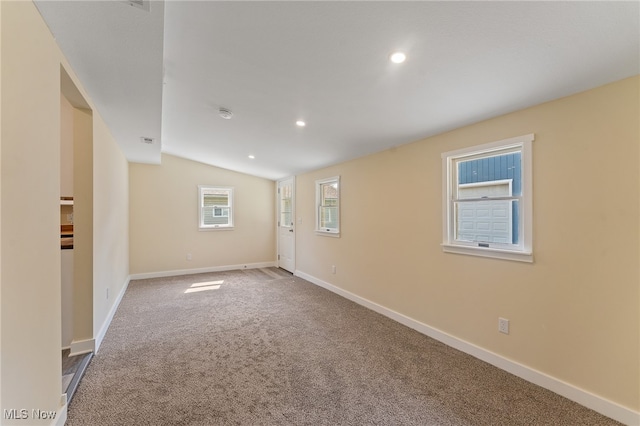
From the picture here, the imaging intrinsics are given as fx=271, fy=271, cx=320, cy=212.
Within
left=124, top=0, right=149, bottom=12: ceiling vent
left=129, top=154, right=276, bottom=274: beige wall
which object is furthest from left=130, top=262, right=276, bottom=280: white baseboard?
left=124, top=0, right=149, bottom=12: ceiling vent

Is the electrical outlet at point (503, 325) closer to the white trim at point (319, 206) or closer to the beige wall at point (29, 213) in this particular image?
the white trim at point (319, 206)

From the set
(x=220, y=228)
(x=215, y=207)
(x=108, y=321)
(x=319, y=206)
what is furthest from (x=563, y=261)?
(x=215, y=207)

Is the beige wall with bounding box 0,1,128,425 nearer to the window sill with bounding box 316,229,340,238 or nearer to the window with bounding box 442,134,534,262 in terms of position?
the window with bounding box 442,134,534,262

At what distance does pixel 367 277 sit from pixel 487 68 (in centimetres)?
288

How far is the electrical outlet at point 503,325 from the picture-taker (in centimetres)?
233

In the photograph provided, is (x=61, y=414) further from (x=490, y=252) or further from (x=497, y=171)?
(x=497, y=171)

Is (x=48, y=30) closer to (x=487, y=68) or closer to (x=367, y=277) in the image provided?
(x=487, y=68)

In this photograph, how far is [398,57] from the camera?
69.5 inches

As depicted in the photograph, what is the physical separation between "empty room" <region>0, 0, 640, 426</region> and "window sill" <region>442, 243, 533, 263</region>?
0.02 m

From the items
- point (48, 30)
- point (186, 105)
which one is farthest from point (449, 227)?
point (48, 30)

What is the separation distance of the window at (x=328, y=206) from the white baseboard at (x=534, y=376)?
70.3 inches

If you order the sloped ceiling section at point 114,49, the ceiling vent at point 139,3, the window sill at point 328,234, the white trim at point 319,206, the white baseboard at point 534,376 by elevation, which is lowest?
the white baseboard at point 534,376

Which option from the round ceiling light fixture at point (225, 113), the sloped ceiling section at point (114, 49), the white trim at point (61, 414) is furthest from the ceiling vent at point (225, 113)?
the white trim at point (61, 414)

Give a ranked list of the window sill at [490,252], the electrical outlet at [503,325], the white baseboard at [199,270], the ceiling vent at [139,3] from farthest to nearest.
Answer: the white baseboard at [199,270] → the electrical outlet at [503,325] → the window sill at [490,252] → the ceiling vent at [139,3]
